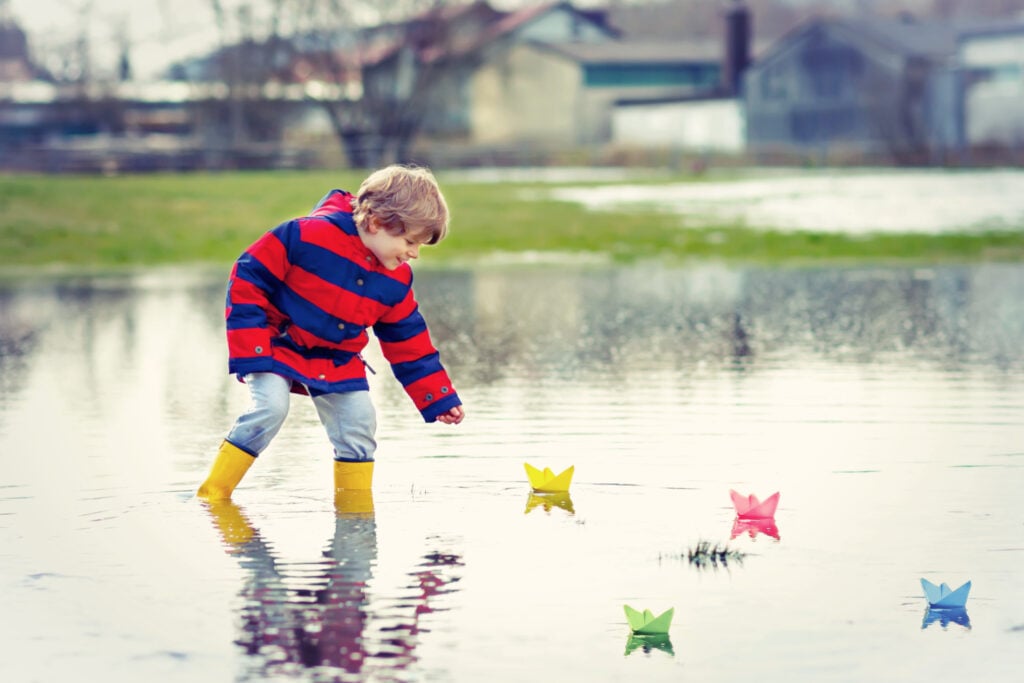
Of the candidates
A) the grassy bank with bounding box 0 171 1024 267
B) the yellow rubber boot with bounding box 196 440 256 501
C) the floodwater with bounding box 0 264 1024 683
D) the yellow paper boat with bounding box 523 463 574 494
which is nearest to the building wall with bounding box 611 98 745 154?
the grassy bank with bounding box 0 171 1024 267

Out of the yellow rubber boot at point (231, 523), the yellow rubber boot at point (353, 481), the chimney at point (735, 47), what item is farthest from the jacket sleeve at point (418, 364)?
the chimney at point (735, 47)

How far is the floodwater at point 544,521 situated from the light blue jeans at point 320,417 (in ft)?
0.61

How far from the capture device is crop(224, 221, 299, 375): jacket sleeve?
562 centimetres

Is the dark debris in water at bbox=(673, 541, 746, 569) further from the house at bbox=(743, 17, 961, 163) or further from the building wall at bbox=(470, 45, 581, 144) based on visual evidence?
the building wall at bbox=(470, 45, 581, 144)

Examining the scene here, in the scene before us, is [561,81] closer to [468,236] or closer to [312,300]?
[468,236]

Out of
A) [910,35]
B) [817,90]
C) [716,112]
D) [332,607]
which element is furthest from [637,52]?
[332,607]

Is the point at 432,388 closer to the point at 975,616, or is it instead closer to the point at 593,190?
the point at 975,616

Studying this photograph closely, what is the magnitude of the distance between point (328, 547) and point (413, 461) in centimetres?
159

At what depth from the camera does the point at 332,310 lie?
569cm

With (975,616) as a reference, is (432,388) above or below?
above

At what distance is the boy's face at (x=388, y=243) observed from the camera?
220 inches

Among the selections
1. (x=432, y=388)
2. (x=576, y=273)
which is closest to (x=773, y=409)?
(x=432, y=388)

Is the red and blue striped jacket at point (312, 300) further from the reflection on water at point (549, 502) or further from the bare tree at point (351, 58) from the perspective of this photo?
the bare tree at point (351, 58)

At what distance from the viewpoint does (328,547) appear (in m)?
5.19
